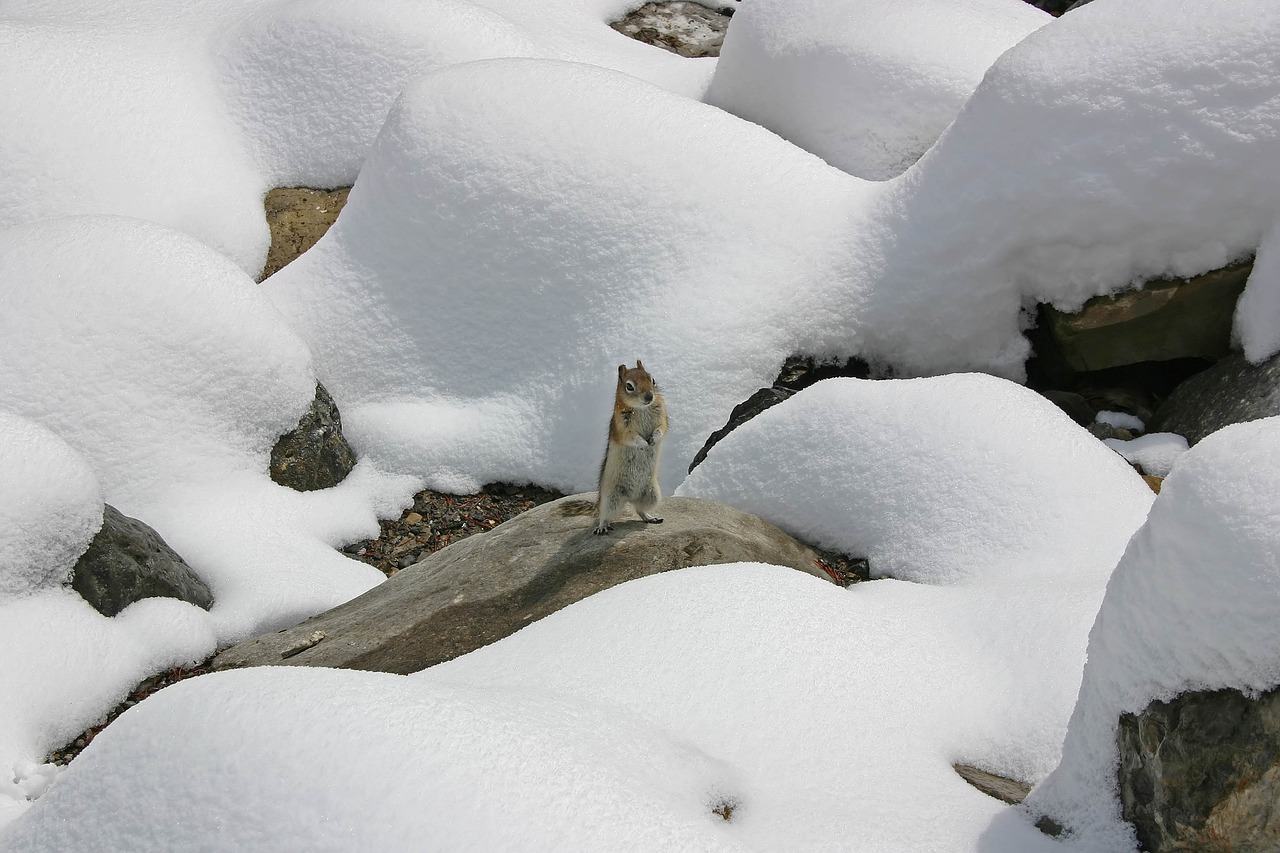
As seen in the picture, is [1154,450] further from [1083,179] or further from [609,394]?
[609,394]

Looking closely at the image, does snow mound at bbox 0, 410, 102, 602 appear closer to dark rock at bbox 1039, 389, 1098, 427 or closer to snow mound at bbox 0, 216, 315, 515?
snow mound at bbox 0, 216, 315, 515

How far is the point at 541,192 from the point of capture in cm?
1191

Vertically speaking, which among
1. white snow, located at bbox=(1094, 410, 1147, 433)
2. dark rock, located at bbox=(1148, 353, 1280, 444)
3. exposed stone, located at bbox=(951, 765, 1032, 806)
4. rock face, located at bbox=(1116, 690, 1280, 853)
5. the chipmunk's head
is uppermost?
rock face, located at bbox=(1116, 690, 1280, 853)

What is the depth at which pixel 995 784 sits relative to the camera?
497cm

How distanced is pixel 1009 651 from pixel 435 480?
6.90 meters

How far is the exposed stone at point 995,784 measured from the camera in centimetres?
485

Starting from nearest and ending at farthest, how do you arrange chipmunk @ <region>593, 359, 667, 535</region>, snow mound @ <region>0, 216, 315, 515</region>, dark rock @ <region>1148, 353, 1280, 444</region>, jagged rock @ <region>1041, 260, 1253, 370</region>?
chipmunk @ <region>593, 359, 667, 535</region> → dark rock @ <region>1148, 353, 1280, 444</region> → snow mound @ <region>0, 216, 315, 515</region> → jagged rock @ <region>1041, 260, 1253, 370</region>

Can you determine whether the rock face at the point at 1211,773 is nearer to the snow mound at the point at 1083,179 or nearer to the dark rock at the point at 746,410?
the dark rock at the point at 746,410

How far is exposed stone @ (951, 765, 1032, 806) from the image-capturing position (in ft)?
15.9

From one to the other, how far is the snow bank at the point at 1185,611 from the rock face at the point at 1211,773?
0.08 metres

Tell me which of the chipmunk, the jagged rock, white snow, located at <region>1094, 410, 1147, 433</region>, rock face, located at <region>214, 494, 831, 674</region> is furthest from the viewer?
white snow, located at <region>1094, 410, 1147, 433</region>

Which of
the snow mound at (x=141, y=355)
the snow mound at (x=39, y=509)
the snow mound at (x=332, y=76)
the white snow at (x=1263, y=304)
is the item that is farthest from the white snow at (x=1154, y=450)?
the snow mound at (x=332, y=76)

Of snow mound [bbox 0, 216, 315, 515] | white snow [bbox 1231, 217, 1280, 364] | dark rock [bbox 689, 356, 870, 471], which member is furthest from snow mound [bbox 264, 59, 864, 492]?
white snow [bbox 1231, 217, 1280, 364]

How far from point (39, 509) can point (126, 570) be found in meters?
0.82
